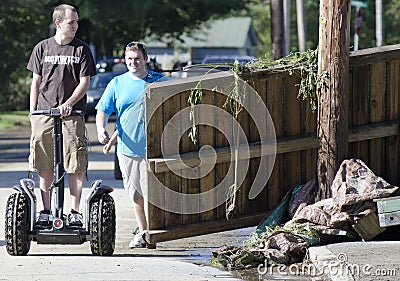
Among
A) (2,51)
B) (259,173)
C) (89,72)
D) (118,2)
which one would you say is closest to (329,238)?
(259,173)

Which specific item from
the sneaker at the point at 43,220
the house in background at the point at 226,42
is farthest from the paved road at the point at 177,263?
the house in background at the point at 226,42

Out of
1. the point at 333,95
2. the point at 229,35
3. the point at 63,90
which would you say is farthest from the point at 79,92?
the point at 229,35

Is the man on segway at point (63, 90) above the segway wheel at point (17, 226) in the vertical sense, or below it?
above

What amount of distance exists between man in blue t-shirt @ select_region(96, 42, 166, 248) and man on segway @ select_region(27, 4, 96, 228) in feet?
1.25

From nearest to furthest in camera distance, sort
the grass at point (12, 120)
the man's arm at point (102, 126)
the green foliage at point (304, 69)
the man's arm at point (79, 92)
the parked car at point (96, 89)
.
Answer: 1. the man's arm at point (79, 92)
2. the man's arm at point (102, 126)
3. the green foliage at point (304, 69)
4. the parked car at point (96, 89)
5. the grass at point (12, 120)

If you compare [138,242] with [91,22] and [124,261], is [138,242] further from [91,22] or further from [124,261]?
[91,22]

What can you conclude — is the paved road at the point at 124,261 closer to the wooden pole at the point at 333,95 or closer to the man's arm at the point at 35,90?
the wooden pole at the point at 333,95

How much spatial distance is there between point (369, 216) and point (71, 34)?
299 centimetres

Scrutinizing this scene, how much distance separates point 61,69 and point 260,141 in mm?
1919

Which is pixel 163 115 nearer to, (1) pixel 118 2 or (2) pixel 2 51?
(2) pixel 2 51

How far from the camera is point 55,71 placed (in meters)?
9.03

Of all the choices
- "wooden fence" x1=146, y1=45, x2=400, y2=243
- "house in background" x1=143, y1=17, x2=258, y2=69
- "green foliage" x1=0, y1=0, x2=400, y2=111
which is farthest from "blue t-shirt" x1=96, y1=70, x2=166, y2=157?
"house in background" x1=143, y1=17, x2=258, y2=69

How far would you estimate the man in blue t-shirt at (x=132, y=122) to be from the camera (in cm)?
934

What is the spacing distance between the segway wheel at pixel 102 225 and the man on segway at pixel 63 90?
391mm
